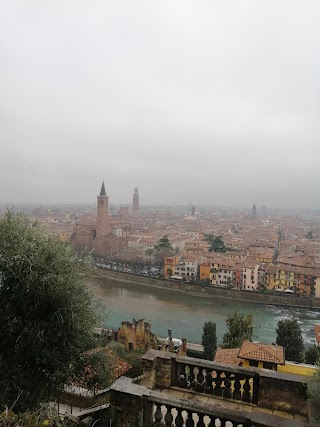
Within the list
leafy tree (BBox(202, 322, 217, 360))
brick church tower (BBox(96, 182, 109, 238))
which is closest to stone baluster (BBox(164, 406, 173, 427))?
leafy tree (BBox(202, 322, 217, 360))

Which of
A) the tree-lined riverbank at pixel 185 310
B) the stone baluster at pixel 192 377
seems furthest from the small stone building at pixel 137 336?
the stone baluster at pixel 192 377

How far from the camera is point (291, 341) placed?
12945 mm

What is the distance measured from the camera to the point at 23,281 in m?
3.69

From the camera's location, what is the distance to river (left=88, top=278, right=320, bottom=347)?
18783 mm

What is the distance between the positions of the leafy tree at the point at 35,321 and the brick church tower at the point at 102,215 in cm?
4405

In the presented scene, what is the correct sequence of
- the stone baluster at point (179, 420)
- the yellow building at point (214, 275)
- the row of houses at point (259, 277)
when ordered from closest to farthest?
1. the stone baluster at point (179, 420)
2. the row of houses at point (259, 277)
3. the yellow building at point (214, 275)

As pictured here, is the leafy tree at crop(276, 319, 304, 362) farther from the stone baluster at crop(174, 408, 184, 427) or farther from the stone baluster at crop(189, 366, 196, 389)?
the stone baluster at crop(174, 408, 184, 427)

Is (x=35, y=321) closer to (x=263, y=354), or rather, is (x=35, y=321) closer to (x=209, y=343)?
(x=263, y=354)

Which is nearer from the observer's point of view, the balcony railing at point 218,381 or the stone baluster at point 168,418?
the stone baluster at point 168,418

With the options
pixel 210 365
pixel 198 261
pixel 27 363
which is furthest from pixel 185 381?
pixel 198 261

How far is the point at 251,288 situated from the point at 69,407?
2420cm

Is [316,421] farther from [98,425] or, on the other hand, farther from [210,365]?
[98,425]

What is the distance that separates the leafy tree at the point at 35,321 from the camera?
361 centimetres

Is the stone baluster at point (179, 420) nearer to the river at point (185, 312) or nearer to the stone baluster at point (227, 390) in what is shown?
the stone baluster at point (227, 390)
